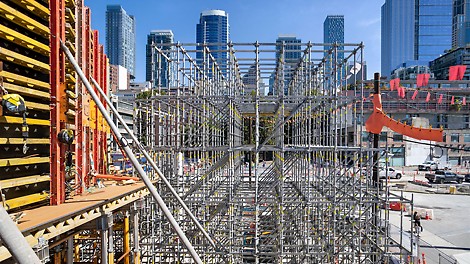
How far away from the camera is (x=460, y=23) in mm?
154125

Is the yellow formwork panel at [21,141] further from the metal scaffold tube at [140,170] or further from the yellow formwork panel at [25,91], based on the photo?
the metal scaffold tube at [140,170]

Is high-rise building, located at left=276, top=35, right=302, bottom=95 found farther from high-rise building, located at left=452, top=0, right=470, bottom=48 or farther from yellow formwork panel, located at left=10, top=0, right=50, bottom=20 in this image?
high-rise building, located at left=452, top=0, right=470, bottom=48

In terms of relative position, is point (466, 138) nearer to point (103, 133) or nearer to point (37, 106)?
point (103, 133)

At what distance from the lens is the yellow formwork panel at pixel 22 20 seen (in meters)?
4.41

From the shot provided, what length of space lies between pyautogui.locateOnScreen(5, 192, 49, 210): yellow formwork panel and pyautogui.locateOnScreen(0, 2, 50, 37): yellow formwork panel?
8.41ft

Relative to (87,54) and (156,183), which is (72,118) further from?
(156,183)

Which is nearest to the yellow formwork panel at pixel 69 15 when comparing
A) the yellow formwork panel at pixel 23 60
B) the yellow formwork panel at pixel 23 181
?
the yellow formwork panel at pixel 23 60

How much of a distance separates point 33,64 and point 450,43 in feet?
652

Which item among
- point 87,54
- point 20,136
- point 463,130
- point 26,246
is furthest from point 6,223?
point 463,130

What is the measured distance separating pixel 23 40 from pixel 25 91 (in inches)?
29.2

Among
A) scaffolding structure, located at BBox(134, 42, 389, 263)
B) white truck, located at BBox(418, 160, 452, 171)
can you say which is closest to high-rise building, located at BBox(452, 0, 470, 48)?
white truck, located at BBox(418, 160, 452, 171)

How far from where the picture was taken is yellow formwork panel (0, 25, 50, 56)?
4.42 metres

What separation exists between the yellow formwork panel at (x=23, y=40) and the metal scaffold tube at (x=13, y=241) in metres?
3.21

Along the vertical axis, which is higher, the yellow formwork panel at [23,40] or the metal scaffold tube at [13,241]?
the yellow formwork panel at [23,40]
